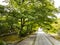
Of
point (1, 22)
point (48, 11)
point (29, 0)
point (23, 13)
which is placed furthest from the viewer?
point (48, 11)

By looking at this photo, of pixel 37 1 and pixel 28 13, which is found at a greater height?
pixel 37 1

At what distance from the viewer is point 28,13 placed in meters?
31.2

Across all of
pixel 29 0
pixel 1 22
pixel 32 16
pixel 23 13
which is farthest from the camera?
pixel 29 0

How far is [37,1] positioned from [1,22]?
57.7 ft

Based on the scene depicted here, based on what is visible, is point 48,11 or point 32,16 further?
point 48,11

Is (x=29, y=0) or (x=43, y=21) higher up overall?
(x=29, y=0)

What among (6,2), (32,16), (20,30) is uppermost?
(6,2)

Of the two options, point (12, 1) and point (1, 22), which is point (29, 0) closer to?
point (12, 1)

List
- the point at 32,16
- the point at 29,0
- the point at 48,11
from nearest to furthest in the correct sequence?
the point at 32,16, the point at 29,0, the point at 48,11

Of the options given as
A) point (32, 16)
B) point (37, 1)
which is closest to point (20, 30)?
point (32, 16)

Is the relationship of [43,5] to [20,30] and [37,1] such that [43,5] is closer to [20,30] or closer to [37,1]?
[37,1]

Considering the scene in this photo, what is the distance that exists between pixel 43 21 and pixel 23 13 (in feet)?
24.0

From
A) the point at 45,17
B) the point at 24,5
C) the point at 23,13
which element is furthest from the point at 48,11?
the point at 23,13

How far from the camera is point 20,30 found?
34.3 metres
